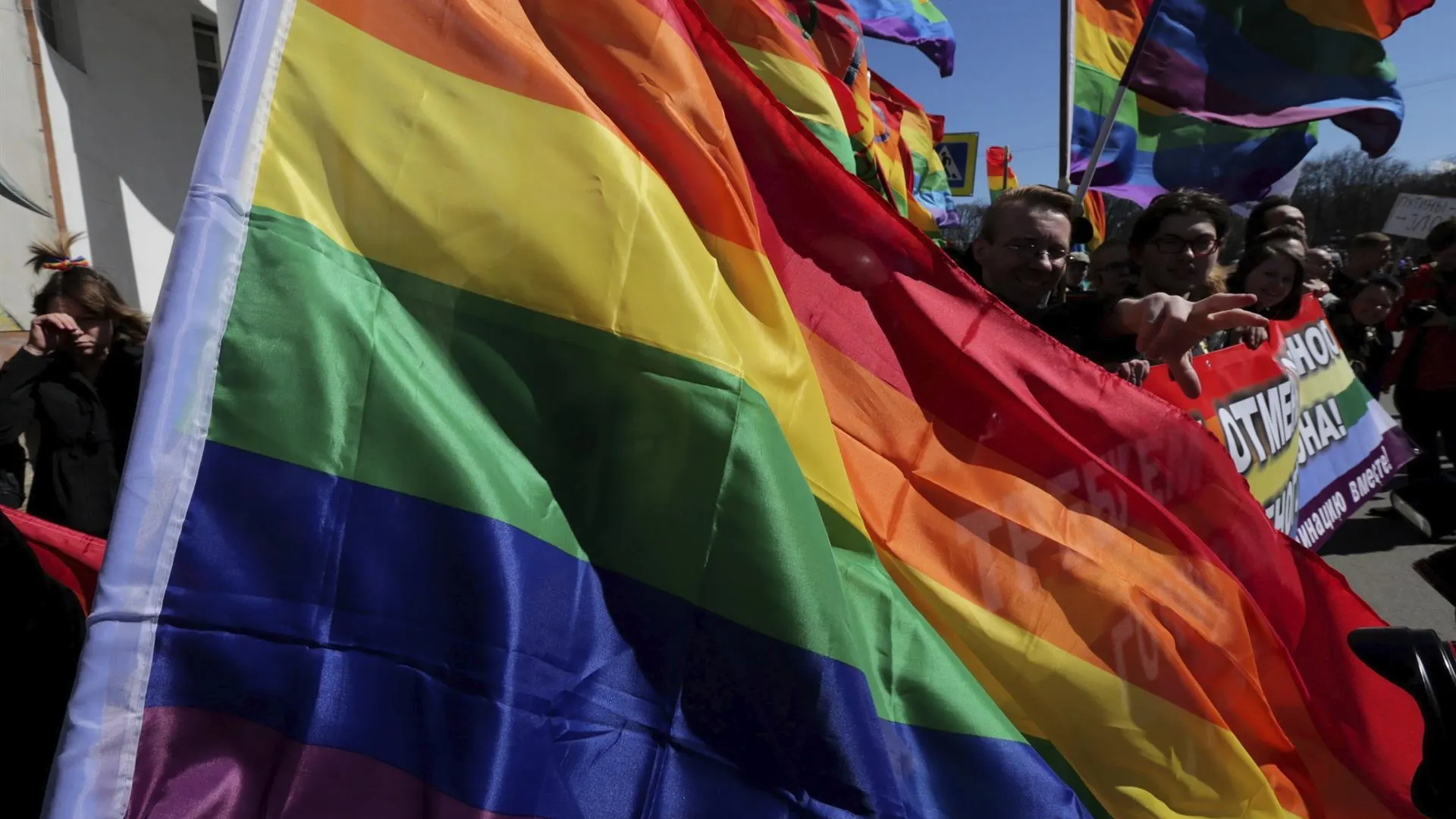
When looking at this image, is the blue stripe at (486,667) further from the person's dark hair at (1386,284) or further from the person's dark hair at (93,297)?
the person's dark hair at (1386,284)

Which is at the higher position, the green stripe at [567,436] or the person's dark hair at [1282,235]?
the person's dark hair at [1282,235]

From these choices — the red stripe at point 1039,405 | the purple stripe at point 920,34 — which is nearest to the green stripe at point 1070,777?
the red stripe at point 1039,405

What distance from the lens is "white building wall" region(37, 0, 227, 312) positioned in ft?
20.8

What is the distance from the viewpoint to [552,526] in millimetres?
1289

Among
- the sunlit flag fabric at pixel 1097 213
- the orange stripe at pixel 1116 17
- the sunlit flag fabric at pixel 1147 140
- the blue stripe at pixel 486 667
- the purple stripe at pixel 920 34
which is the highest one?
the sunlit flag fabric at pixel 1097 213

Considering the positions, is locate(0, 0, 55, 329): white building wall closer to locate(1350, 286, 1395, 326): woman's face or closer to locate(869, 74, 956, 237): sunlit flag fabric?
locate(869, 74, 956, 237): sunlit flag fabric

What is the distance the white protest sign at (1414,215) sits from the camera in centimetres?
1365

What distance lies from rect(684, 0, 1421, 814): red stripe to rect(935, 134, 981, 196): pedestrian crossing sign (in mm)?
12753

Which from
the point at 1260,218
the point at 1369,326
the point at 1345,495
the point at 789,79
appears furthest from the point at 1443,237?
the point at 789,79

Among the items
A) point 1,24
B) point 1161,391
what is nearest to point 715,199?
point 1161,391

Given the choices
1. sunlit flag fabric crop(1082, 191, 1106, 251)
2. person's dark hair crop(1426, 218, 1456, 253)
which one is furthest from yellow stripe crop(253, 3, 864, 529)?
sunlit flag fabric crop(1082, 191, 1106, 251)

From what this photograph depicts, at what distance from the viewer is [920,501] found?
1.75 metres

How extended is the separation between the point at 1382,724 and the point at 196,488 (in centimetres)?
219

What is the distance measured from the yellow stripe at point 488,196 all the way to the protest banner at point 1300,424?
1756 mm
